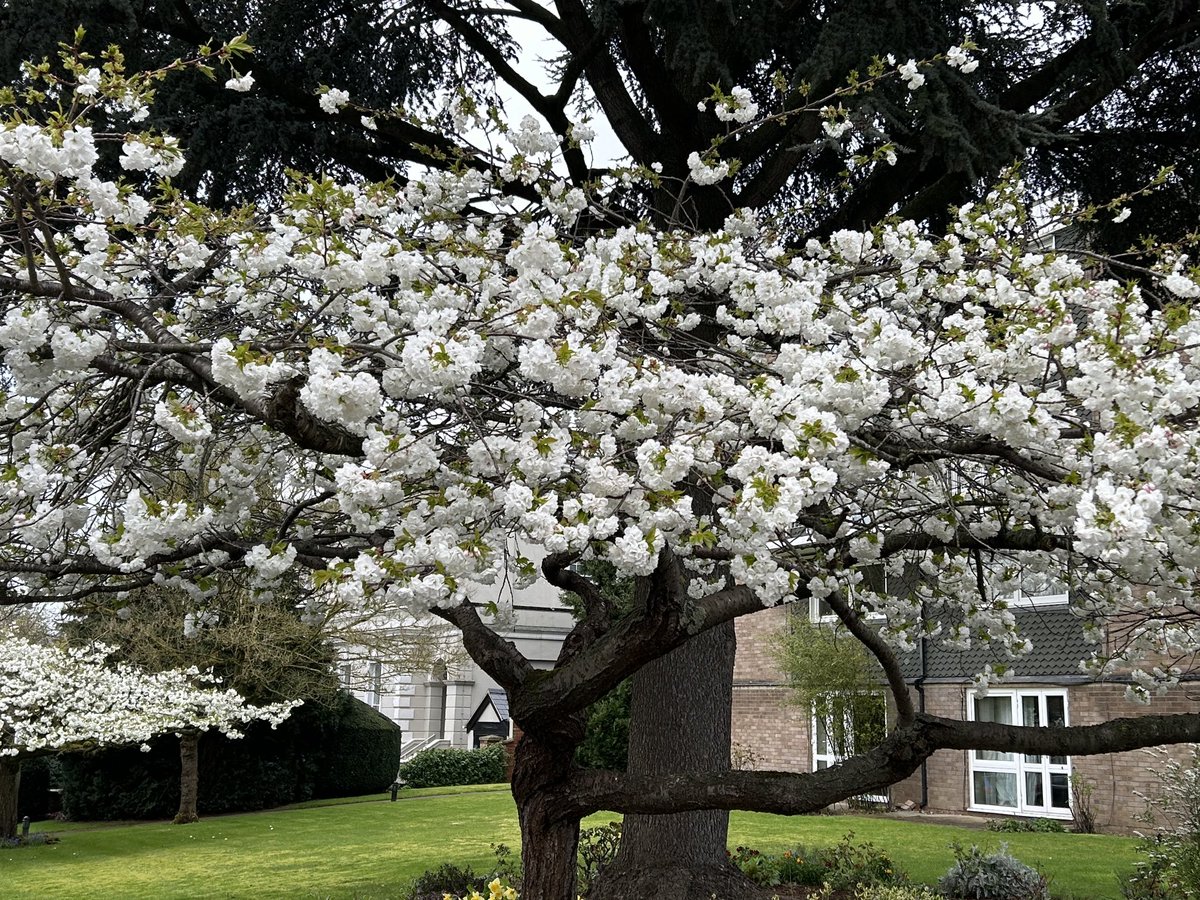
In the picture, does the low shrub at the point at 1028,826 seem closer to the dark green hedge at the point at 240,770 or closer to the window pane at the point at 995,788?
the window pane at the point at 995,788

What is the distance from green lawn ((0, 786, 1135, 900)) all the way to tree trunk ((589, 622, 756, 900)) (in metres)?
3.05

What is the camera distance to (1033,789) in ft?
51.0

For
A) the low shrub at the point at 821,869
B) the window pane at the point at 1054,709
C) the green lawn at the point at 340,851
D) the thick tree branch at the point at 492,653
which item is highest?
the thick tree branch at the point at 492,653

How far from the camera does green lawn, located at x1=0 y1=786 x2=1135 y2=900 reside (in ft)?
33.0

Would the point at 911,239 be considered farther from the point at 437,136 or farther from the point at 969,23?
the point at 437,136

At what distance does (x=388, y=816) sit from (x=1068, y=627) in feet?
36.8

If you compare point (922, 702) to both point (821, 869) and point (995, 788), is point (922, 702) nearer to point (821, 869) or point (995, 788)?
point (995, 788)

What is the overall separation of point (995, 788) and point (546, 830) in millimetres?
13221

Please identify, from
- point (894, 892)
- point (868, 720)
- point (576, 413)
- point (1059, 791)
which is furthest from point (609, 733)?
point (576, 413)

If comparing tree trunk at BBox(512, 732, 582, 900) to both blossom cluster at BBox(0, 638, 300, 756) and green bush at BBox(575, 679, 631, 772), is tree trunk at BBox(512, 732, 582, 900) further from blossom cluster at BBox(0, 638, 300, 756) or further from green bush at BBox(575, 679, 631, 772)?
green bush at BBox(575, 679, 631, 772)

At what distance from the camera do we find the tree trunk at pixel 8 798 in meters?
14.9

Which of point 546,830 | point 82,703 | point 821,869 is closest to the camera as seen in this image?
point 546,830

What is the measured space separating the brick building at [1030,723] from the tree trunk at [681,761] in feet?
27.3

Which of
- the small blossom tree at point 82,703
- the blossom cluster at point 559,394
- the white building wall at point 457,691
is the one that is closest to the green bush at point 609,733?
the small blossom tree at point 82,703
